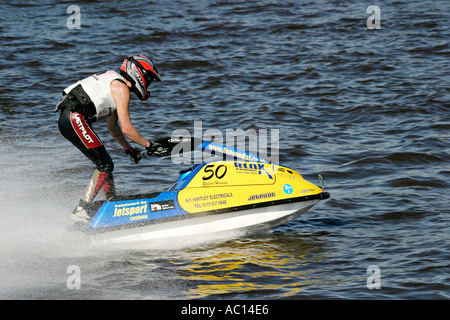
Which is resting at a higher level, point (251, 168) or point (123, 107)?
point (123, 107)

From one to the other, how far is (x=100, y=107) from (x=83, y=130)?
1.12ft

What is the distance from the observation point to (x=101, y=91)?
7574 mm

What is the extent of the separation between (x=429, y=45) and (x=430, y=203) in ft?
30.9

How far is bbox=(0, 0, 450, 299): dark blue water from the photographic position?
23.2ft

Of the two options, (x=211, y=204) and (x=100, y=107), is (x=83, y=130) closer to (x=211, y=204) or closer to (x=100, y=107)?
(x=100, y=107)

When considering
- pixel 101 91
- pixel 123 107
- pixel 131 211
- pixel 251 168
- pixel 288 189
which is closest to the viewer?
pixel 123 107

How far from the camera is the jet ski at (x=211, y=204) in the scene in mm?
7699

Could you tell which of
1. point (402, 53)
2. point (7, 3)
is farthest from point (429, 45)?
point (7, 3)

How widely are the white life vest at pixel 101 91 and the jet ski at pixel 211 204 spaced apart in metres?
0.89

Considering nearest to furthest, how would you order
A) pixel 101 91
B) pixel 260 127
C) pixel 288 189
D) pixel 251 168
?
pixel 101 91 < pixel 288 189 < pixel 251 168 < pixel 260 127

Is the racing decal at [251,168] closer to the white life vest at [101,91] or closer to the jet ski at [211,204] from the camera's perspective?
the jet ski at [211,204]

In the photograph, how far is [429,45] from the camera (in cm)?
1730

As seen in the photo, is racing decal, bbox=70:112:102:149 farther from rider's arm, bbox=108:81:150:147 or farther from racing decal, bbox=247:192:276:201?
racing decal, bbox=247:192:276:201

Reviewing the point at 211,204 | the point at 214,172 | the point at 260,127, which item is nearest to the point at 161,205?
the point at 211,204
